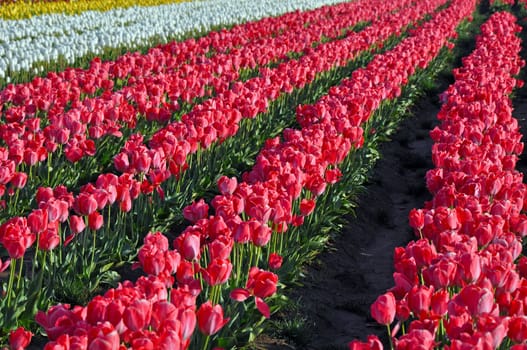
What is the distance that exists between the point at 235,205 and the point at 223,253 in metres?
0.67

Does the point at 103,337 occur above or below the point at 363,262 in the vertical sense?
above

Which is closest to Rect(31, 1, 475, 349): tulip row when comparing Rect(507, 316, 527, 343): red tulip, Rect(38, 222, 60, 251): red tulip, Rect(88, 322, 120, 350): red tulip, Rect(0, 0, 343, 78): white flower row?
Rect(88, 322, 120, 350): red tulip

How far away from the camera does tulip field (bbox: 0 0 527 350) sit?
264 cm

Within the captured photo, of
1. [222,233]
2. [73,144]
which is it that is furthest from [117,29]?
[222,233]

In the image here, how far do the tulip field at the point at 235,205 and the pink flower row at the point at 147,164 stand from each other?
13 millimetres

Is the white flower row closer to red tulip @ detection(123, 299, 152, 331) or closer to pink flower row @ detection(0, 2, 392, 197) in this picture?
pink flower row @ detection(0, 2, 392, 197)

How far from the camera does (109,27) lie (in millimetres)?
14914

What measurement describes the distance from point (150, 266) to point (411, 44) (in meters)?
8.45

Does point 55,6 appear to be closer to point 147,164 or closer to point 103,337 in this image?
point 147,164

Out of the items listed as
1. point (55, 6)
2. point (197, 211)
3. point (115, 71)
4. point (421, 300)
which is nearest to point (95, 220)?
point (197, 211)

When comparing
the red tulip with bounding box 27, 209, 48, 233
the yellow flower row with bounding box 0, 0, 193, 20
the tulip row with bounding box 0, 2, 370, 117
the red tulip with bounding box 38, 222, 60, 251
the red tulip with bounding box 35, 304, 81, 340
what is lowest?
the yellow flower row with bounding box 0, 0, 193, 20

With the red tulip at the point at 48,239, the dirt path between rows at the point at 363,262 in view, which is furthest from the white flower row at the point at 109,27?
the red tulip at the point at 48,239

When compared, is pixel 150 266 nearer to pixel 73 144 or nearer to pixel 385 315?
pixel 385 315

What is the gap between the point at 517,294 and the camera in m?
2.81
